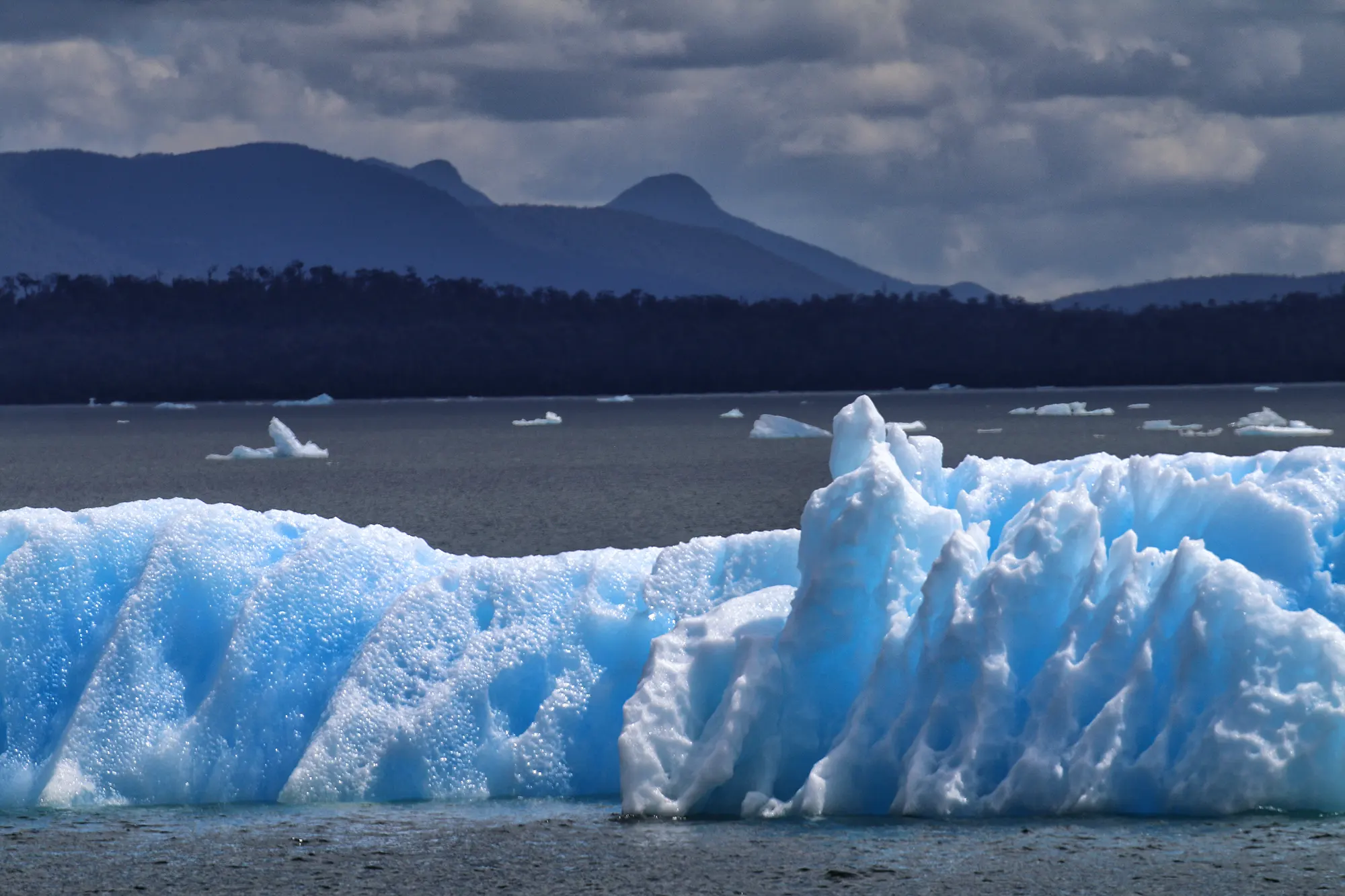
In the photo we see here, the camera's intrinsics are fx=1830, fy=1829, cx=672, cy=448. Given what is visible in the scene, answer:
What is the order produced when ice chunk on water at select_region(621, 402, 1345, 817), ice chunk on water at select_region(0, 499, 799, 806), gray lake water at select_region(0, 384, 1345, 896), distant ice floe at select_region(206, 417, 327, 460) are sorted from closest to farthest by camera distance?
1. gray lake water at select_region(0, 384, 1345, 896)
2. ice chunk on water at select_region(621, 402, 1345, 817)
3. ice chunk on water at select_region(0, 499, 799, 806)
4. distant ice floe at select_region(206, 417, 327, 460)

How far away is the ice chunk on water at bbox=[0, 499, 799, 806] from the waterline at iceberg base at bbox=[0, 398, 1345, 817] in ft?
0.06

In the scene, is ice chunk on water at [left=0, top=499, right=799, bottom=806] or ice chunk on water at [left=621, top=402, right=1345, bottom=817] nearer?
ice chunk on water at [left=621, top=402, right=1345, bottom=817]

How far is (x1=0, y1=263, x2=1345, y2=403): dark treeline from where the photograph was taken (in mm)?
157500

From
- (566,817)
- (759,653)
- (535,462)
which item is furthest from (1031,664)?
(535,462)

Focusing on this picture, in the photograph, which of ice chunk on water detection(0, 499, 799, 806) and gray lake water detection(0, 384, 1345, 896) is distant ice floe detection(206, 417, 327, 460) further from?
ice chunk on water detection(0, 499, 799, 806)

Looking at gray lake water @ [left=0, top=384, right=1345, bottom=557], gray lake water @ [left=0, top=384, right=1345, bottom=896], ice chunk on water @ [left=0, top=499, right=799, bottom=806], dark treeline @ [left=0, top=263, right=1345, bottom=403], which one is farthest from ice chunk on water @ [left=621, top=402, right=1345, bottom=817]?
dark treeline @ [left=0, top=263, right=1345, bottom=403]

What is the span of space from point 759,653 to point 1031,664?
4.63 ft

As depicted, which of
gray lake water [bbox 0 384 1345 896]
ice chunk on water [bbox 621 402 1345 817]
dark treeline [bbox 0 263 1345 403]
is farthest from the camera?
dark treeline [bbox 0 263 1345 403]


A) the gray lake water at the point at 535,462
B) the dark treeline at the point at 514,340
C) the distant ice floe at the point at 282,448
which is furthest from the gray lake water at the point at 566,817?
the dark treeline at the point at 514,340

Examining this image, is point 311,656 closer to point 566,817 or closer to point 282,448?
point 566,817

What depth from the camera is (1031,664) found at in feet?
31.0

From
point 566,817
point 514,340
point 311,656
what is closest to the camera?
point 566,817

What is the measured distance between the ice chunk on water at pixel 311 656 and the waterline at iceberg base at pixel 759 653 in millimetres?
18

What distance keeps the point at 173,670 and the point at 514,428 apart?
8757 centimetres
